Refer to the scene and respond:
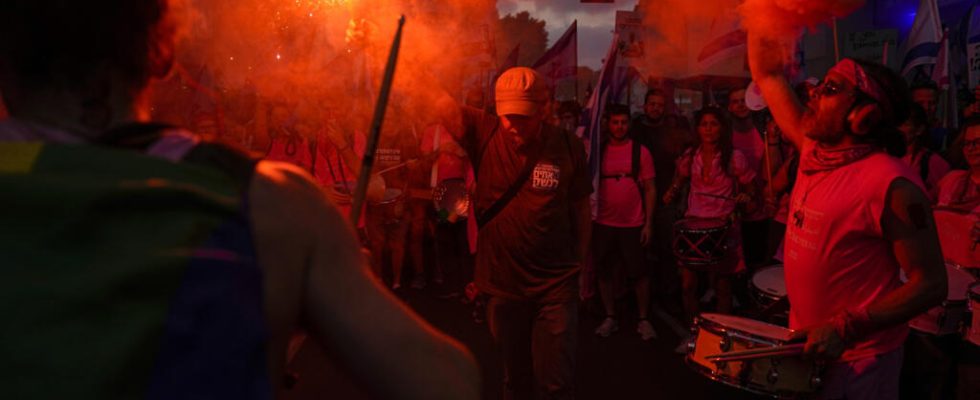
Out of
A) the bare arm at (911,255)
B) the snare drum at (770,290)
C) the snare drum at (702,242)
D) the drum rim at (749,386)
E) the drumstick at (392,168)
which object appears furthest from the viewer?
the drumstick at (392,168)

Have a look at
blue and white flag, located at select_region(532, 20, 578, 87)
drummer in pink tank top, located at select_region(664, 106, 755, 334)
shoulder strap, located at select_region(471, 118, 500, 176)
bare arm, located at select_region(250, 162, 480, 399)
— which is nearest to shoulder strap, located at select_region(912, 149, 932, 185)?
drummer in pink tank top, located at select_region(664, 106, 755, 334)

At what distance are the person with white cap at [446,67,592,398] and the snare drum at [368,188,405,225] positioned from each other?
3975 millimetres

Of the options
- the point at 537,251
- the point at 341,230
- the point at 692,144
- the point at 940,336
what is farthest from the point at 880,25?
the point at 341,230

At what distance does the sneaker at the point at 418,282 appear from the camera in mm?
9359

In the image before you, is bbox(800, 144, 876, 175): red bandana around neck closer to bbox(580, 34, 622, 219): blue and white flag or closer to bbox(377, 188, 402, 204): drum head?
bbox(580, 34, 622, 219): blue and white flag

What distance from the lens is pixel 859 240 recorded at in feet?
9.91

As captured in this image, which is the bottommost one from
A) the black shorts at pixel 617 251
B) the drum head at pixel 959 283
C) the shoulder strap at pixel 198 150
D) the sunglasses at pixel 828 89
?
the black shorts at pixel 617 251

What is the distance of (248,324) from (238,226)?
15 cm

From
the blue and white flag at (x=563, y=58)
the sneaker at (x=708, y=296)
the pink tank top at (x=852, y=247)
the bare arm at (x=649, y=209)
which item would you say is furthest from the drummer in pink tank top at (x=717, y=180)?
the blue and white flag at (x=563, y=58)

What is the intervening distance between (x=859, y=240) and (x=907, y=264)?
20cm

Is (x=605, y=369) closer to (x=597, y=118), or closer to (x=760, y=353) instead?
(x=597, y=118)

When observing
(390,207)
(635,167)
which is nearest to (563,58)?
(635,167)

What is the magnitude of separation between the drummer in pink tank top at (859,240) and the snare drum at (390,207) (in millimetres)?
5773

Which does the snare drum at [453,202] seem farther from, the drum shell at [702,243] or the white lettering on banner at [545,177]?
the white lettering on banner at [545,177]
